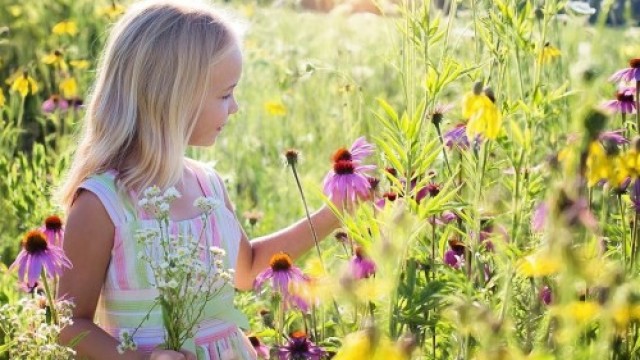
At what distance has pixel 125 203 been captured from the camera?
6.34ft

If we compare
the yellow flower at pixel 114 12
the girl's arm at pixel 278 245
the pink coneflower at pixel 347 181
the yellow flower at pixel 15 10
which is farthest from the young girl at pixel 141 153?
the yellow flower at pixel 15 10

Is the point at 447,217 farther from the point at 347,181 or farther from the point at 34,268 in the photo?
the point at 34,268

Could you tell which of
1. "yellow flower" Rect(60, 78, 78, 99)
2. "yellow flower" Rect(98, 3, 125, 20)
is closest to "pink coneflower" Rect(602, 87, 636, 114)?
"yellow flower" Rect(98, 3, 125, 20)

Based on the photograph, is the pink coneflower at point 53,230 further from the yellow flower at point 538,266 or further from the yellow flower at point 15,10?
the yellow flower at point 15,10

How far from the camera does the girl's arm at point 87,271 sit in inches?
72.4

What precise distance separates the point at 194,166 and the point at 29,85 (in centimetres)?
145

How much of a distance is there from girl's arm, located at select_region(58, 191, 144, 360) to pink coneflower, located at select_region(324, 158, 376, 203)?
0.38 metres

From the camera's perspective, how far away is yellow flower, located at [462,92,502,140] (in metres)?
1.30

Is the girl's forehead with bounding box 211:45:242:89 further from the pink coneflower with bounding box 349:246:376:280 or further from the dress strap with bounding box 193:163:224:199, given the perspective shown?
the pink coneflower with bounding box 349:246:376:280

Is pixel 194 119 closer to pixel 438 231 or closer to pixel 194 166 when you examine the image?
pixel 194 166

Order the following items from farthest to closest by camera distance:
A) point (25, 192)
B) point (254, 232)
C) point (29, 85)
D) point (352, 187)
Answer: point (29, 85), point (254, 232), point (25, 192), point (352, 187)

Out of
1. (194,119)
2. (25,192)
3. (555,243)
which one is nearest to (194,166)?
(194,119)

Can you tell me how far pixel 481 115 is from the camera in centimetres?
131

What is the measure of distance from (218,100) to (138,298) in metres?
0.37
